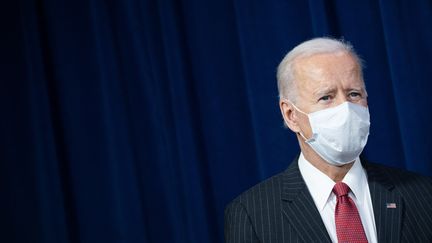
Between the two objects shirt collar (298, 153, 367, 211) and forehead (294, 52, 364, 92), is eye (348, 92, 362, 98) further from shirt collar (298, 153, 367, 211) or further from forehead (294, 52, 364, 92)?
shirt collar (298, 153, 367, 211)

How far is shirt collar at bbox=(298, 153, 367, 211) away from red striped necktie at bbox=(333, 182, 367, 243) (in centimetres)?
3

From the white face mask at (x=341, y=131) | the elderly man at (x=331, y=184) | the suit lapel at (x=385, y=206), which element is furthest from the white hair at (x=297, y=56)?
the suit lapel at (x=385, y=206)

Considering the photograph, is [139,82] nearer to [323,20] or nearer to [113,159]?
[113,159]

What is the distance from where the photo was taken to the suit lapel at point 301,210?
1809 mm

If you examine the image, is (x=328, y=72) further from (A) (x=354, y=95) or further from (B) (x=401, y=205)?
(B) (x=401, y=205)

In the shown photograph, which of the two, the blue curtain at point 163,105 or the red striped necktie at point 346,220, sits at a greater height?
the blue curtain at point 163,105

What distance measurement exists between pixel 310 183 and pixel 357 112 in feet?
0.94

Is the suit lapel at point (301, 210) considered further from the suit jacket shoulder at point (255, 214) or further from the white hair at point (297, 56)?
the white hair at point (297, 56)

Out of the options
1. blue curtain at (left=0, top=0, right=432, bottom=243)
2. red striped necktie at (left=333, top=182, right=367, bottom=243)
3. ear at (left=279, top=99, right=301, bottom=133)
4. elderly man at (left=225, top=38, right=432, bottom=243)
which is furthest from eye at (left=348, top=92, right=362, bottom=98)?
blue curtain at (left=0, top=0, right=432, bottom=243)

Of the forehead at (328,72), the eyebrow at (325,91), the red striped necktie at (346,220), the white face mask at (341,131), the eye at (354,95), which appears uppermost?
the forehead at (328,72)

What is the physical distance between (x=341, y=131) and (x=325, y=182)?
18 cm

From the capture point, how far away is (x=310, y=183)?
195cm

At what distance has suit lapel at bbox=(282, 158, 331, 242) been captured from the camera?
1.81 metres

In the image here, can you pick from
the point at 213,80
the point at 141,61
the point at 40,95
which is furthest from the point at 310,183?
the point at 40,95
